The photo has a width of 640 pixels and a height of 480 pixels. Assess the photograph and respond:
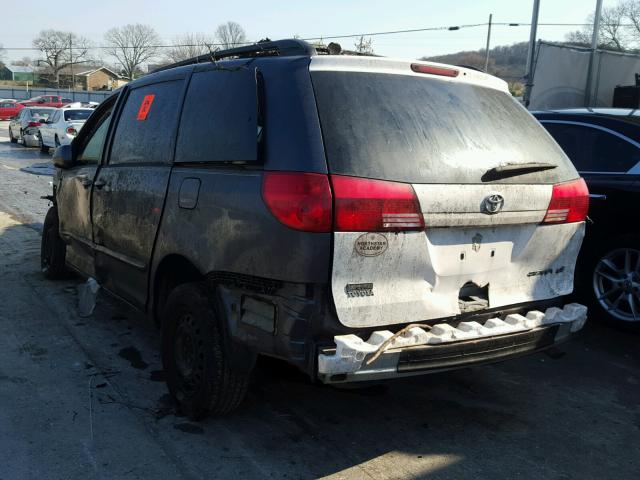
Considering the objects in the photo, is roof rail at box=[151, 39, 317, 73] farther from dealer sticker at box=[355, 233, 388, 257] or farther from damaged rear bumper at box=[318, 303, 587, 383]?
damaged rear bumper at box=[318, 303, 587, 383]

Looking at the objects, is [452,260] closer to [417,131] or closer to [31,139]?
[417,131]

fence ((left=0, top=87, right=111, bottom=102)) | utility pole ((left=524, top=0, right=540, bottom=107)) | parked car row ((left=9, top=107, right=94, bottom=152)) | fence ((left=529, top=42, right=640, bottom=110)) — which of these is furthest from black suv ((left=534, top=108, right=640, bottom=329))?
fence ((left=0, top=87, right=111, bottom=102))

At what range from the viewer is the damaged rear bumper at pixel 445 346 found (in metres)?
2.60

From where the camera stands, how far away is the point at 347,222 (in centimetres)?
262

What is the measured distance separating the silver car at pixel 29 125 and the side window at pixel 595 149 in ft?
74.6

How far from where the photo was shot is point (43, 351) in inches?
173

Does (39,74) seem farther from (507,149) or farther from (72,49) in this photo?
(507,149)

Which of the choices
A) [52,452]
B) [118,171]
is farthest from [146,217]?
[52,452]

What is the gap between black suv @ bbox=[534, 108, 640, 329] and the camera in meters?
4.92

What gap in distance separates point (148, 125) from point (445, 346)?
8.16ft

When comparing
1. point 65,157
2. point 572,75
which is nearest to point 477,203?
point 65,157

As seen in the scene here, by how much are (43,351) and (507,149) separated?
11.5 ft

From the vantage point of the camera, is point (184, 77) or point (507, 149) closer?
point (507, 149)

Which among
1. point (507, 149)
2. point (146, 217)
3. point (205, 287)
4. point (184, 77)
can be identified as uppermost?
point (184, 77)
